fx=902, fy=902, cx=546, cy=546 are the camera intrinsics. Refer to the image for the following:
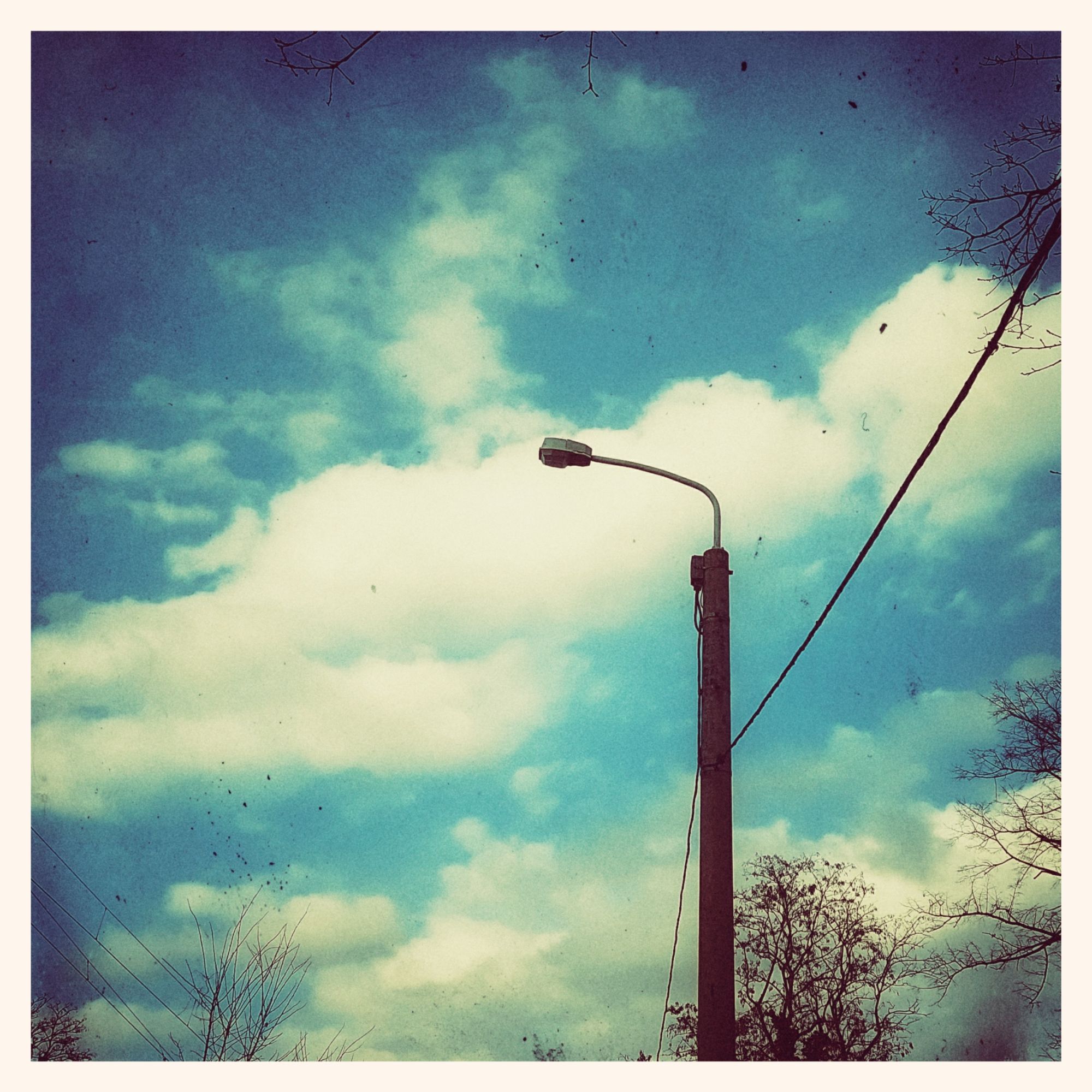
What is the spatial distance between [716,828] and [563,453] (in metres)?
2.07

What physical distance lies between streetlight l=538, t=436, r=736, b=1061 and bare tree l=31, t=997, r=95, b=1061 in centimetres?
422

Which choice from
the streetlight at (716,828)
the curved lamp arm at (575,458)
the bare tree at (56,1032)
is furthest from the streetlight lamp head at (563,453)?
the bare tree at (56,1032)

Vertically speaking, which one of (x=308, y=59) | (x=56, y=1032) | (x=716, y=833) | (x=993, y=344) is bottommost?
(x=56, y=1032)

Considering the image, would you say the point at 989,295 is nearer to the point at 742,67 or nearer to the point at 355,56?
the point at 742,67

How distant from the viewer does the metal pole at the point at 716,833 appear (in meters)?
3.70

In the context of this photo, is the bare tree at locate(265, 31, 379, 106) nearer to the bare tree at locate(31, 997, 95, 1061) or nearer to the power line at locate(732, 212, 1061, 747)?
the power line at locate(732, 212, 1061, 747)

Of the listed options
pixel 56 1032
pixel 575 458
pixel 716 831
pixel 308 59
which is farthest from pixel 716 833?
pixel 56 1032

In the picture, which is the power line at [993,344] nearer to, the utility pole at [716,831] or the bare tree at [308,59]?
the utility pole at [716,831]

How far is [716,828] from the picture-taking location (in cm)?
389

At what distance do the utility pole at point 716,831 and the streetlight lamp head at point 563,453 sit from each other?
928 millimetres

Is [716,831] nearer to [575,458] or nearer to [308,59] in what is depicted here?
[575,458]

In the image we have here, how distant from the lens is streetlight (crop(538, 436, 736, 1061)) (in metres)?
3.70

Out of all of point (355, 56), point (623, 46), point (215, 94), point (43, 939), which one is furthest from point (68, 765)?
point (623, 46)

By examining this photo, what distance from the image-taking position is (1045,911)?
5.96m
